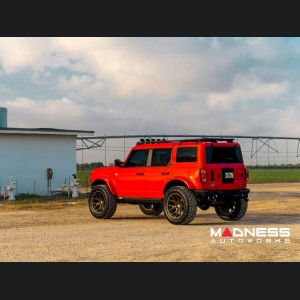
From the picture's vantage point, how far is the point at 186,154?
14930 mm

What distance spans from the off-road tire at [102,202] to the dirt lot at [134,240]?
294mm

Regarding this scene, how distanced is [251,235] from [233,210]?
123 inches

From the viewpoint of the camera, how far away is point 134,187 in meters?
16.0

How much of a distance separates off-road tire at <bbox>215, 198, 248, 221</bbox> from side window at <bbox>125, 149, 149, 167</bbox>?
8.42ft

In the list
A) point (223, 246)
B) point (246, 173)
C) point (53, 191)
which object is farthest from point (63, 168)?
point (223, 246)

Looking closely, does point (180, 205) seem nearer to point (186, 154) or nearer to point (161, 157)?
point (186, 154)

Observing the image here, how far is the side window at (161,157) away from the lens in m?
15.4

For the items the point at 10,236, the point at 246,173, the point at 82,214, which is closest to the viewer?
the point at 10,236

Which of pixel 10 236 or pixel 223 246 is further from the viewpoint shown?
pixel 10 236

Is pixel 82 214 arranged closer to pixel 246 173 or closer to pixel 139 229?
pixel 139 229

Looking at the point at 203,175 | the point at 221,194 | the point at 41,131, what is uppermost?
the point at 41,131

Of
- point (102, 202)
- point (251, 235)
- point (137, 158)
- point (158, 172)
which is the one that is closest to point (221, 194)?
point (158, 172)

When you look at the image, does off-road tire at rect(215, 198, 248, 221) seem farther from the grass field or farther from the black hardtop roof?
the grass field

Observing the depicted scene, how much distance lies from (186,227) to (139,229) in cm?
126
